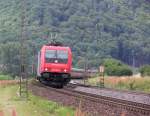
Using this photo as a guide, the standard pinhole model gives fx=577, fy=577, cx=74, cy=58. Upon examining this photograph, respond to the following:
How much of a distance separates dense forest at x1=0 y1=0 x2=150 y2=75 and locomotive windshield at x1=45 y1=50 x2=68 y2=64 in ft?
236

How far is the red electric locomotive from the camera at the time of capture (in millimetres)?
42156

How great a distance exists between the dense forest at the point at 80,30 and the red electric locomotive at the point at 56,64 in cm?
7180

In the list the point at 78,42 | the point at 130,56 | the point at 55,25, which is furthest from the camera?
the point at 55,25

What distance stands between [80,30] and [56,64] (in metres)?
99.9

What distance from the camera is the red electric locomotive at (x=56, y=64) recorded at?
4216 centimetres

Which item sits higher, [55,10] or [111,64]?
[55,10]

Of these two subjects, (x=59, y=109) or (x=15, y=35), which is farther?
(x=15, y=35)

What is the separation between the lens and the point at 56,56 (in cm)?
4294

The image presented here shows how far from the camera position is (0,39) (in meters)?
143

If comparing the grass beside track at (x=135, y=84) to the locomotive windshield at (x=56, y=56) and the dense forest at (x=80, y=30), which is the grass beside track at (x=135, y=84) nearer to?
the locomotive windshield at (x=56, y=56)

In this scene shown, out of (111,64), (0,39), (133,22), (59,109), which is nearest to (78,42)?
(133,22)

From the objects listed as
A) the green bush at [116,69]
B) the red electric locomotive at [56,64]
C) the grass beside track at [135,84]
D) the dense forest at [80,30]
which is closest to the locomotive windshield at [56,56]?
the red electric locomotive at [56,64]

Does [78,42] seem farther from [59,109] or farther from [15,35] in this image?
[59,109]

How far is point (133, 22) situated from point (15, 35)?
1114 inches
